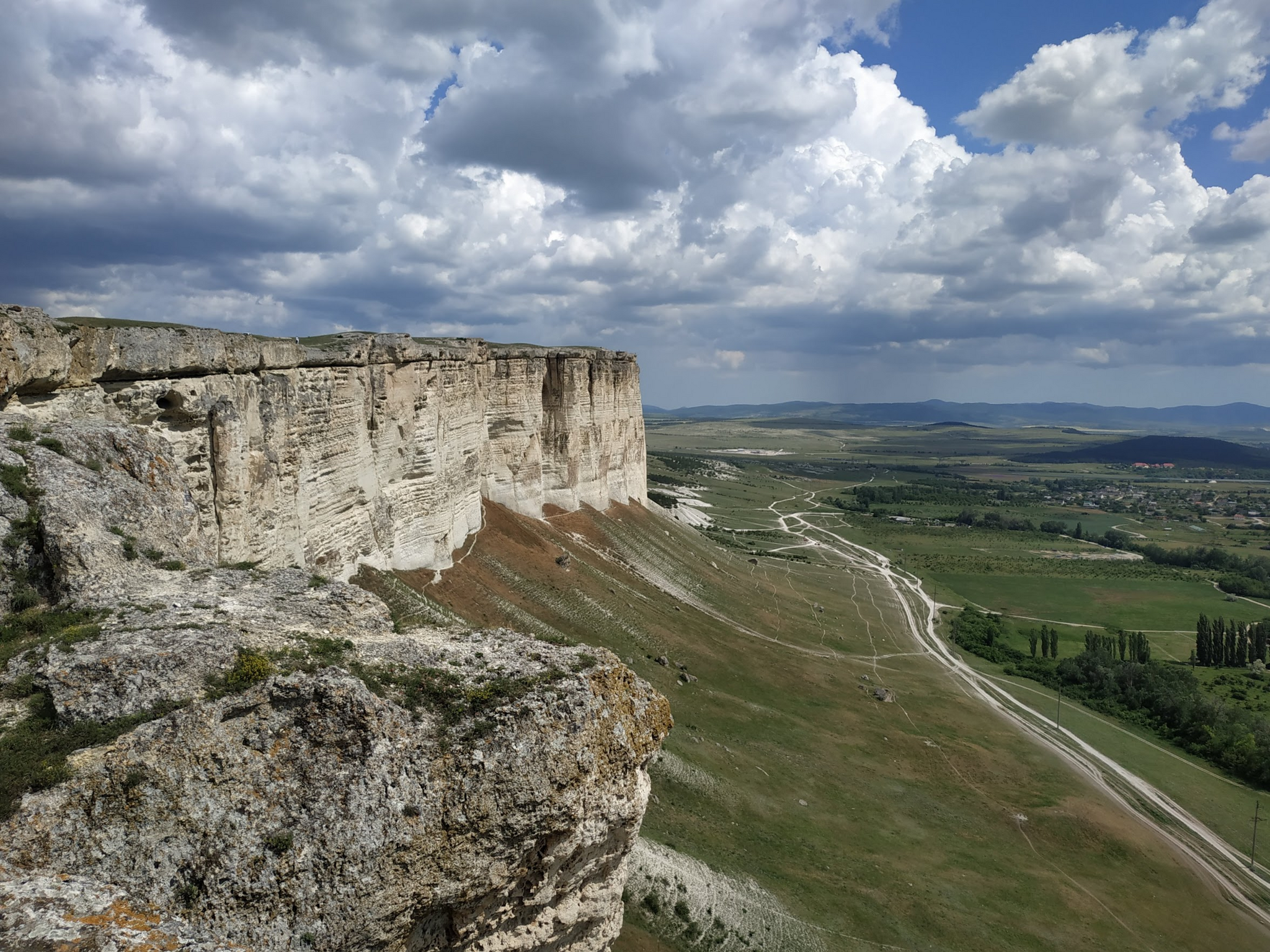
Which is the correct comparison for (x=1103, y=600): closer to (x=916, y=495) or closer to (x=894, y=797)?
(x=894, y=797)

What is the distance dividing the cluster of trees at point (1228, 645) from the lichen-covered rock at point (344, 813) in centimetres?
8004

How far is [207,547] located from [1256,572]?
435 ft

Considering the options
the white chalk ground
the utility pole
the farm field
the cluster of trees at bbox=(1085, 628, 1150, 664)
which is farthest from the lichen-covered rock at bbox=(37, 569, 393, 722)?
the cluster of trees at bbox=(1085, 628, 1150, 664)

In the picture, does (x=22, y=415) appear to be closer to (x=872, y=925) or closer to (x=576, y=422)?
(x=872, y=925)

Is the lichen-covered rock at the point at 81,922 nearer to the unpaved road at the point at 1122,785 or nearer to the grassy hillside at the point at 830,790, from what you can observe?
the grassy hillside at the point at 830,790

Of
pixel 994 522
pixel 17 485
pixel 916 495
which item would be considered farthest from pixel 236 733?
pixel 916 495

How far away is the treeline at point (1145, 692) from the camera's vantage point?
46.3 m

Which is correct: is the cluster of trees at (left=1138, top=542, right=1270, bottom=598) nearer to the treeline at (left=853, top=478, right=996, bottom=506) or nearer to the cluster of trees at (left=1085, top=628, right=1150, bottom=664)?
the cluster of trees at (left=1085, top=628, right=1150, bottom=664)

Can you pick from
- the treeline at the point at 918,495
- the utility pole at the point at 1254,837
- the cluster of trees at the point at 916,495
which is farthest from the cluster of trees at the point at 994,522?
the utility pole at the point at 1254,837

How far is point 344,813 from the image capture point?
7746 millimetres

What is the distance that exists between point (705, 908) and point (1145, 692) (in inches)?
2002

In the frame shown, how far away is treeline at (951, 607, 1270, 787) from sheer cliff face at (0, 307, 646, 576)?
134ft

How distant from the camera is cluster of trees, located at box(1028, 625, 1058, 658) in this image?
65.4m

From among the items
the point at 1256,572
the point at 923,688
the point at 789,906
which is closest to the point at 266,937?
the point at 789,906
